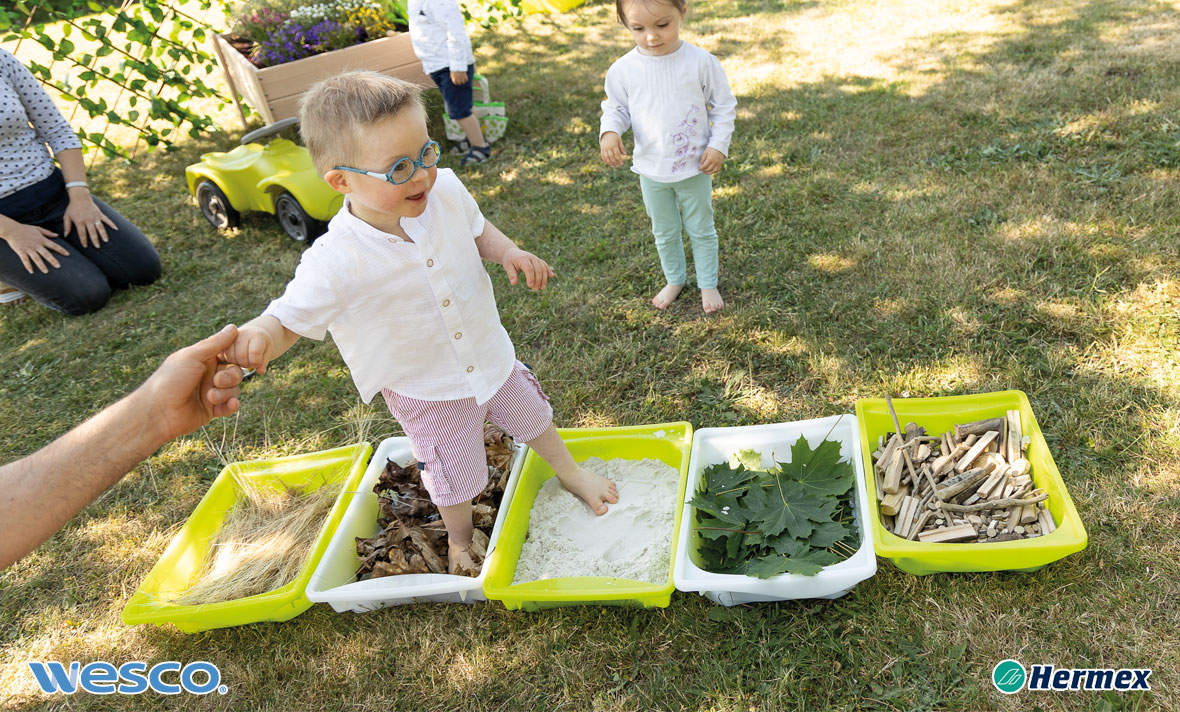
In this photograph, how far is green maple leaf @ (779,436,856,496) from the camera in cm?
230

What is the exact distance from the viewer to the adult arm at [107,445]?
5.32 feet

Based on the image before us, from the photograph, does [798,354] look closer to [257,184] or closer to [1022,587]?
[1022,587]

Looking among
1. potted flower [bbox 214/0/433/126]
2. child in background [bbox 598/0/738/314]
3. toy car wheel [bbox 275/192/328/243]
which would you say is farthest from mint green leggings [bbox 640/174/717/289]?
potted flower [bbox 214/0/433/126]

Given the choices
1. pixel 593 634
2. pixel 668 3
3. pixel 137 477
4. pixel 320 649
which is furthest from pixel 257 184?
pixel 593 634

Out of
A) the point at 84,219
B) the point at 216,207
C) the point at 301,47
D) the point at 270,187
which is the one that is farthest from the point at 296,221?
the point at 301,47

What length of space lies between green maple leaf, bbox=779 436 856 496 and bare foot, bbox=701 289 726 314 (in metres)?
1.10

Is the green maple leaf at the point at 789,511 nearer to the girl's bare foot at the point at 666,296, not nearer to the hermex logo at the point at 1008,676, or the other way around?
the hermex logo at the point at 1008,676

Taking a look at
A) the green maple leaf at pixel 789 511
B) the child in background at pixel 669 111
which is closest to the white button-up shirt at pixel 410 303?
the green maple leaf at pixel 789 511

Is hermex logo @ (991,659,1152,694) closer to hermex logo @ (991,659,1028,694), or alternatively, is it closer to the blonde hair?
hermex logo @ (991,659,1028,694)

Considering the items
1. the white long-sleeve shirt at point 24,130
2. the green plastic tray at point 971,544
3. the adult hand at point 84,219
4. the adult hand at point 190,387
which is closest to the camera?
the adult hand at point 190,387

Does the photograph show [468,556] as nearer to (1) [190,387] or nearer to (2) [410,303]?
(2) [410,303]

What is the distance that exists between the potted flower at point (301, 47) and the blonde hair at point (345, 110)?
4.02m

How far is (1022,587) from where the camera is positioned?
6.85 feet

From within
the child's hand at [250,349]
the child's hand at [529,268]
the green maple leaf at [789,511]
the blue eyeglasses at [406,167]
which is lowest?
the green maple leaf at [789,511]
